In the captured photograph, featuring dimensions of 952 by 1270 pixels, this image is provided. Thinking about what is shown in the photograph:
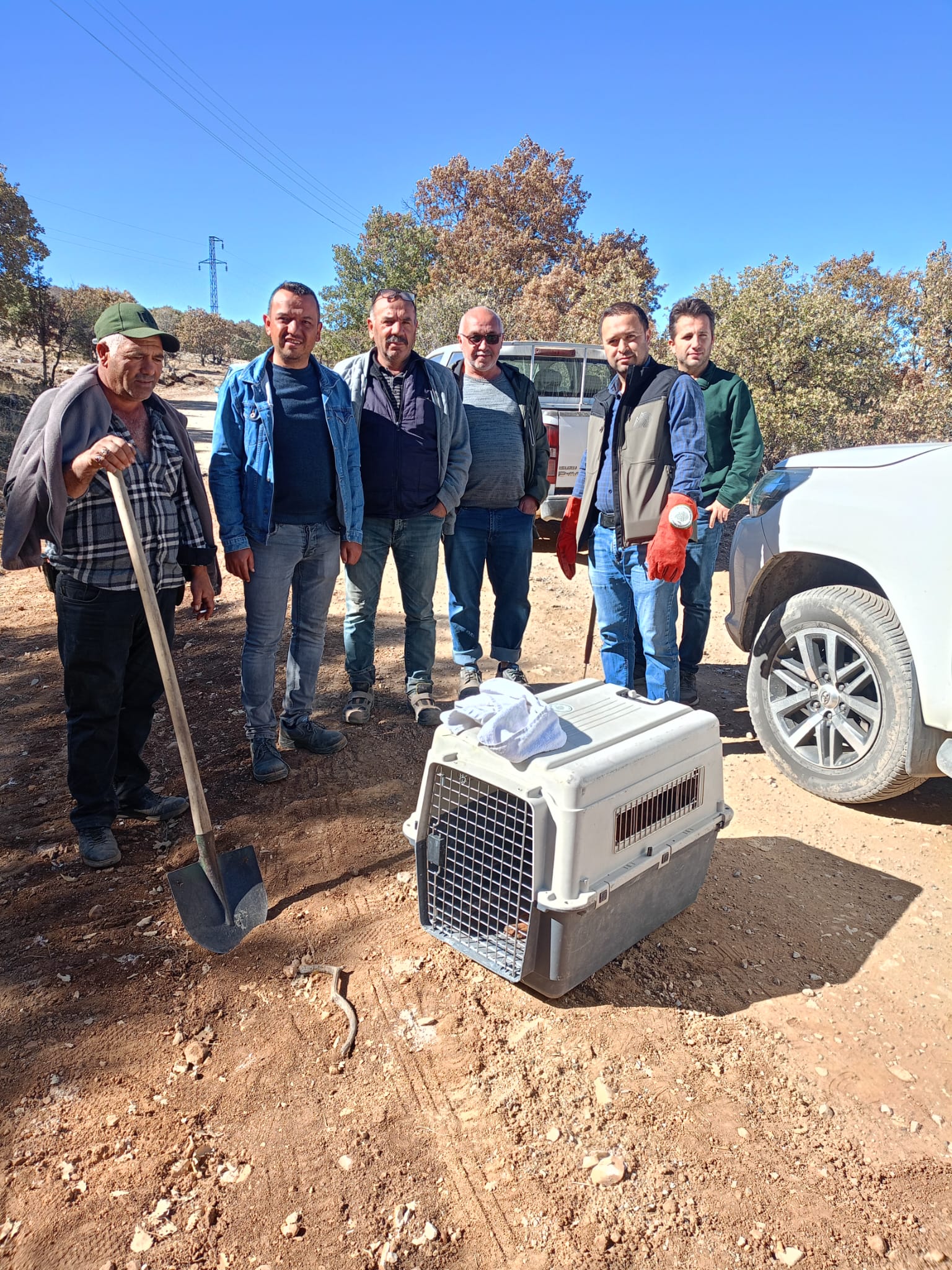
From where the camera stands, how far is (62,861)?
125 inches

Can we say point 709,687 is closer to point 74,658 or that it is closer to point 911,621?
point 911,621

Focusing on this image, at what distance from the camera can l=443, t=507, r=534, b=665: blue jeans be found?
4.66 metres

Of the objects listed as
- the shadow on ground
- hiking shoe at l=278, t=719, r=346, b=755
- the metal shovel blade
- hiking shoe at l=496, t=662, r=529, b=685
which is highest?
hiking shoe at l=496, t=662, r=529, b=685

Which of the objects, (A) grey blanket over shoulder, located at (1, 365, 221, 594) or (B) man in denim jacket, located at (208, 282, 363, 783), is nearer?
(A) grey blanket over shoulder, located at (1, 365, 221, 594)

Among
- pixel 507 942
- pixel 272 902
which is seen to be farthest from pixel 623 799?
pixel 272 902

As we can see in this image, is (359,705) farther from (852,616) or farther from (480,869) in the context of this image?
(852,616)

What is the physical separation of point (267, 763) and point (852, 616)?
271cm

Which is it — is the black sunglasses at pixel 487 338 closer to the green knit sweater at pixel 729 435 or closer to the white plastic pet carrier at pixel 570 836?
the green knit sweater at pixel 729 435

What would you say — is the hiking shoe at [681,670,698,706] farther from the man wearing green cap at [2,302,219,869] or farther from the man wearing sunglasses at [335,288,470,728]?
the man wearing green cap at [2,302,219,869]

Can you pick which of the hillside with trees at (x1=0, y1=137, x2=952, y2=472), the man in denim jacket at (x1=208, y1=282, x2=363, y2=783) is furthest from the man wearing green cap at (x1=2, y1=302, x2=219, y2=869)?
the hillside with trees at (x1=0, y1=137, x2=952, y2=472)

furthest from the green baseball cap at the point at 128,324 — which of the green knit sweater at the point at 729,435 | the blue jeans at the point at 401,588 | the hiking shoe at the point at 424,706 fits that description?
the green knit sweater at the point at 729,435

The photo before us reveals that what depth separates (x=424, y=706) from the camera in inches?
177

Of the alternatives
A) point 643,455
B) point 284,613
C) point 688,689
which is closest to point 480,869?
point 284,613

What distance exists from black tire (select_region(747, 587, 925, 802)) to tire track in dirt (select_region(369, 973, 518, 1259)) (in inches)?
87.2
